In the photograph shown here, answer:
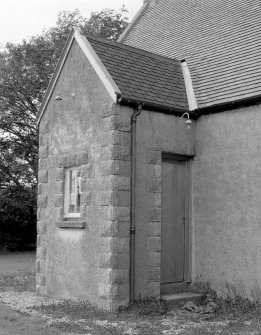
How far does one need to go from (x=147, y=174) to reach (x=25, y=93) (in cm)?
2079

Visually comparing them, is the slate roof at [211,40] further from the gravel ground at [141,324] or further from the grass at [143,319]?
the gravel ground at [141,324]

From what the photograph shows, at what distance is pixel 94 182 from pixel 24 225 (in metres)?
20.5

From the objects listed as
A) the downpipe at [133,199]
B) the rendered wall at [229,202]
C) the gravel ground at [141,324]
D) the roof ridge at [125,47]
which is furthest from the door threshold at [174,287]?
the roof ridge at [125,47]

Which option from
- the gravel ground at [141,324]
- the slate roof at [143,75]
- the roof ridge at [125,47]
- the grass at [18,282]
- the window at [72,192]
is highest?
the roof ridge at [125,47]

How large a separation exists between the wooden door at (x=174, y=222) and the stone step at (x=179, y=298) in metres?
0.35

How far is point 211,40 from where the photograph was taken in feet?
43.3

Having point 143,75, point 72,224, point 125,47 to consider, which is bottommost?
point 72,224

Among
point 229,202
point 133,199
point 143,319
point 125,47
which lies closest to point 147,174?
point 133,199

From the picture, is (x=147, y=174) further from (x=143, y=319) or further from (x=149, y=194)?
(x=143, y=319)

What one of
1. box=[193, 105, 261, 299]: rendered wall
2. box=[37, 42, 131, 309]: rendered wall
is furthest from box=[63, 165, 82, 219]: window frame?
box=[193, 105, 261, 299]: rendered wall

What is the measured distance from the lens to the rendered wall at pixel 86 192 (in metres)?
9.67

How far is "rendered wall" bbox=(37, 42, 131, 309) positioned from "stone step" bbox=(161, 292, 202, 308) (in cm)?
90

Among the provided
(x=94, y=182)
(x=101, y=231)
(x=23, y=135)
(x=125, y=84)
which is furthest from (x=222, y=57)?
(x=23, y=135)

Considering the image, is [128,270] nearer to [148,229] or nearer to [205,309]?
[148,229]
